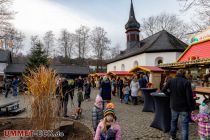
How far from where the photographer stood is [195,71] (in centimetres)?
1350

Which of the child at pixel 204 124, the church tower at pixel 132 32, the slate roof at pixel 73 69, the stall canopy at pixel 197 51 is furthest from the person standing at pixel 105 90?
the slate roof at pixel 73 69

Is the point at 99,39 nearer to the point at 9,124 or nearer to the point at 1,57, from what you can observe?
the point at 1,57

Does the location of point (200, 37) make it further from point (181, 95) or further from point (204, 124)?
point (204, 124)

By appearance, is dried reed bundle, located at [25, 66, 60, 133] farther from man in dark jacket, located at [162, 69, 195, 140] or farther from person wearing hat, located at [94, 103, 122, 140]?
man in dark jacket, located at [162, 69, 195, 140]

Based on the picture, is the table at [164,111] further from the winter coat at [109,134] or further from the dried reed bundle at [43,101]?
the dried reed bundle at [43,101]

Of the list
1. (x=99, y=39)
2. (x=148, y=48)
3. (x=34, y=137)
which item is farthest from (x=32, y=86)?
(x=99, y=39)

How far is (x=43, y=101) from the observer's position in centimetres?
466

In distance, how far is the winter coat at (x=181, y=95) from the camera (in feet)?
16.7

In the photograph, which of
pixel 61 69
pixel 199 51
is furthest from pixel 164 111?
pixel 61 69

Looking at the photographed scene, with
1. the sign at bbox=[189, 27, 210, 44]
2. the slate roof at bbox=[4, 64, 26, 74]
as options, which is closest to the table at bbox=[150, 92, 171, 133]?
the sign at bbox=[189, 27, 210, 44]

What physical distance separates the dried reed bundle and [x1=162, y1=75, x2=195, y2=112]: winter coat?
9.26ft

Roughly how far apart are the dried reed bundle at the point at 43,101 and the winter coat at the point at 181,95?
2.82 metres

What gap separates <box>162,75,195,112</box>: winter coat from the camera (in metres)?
5.08

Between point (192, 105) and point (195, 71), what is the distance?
918 cm
